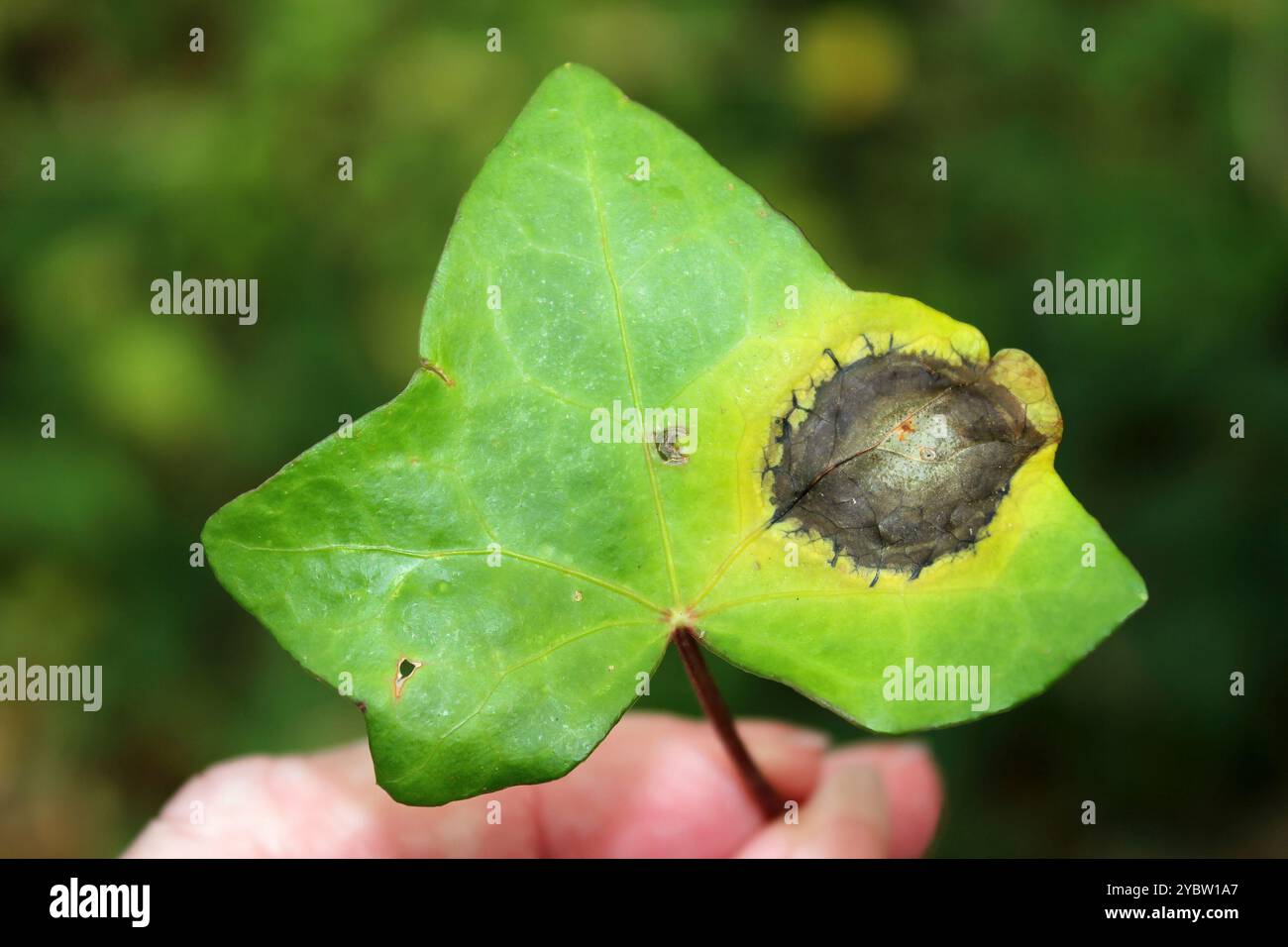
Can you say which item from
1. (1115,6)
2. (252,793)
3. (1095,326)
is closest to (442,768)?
(252,793)

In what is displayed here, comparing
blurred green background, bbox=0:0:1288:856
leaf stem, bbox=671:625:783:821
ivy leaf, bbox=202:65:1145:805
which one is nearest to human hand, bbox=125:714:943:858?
leaf stem, bbox=671:625:783:821

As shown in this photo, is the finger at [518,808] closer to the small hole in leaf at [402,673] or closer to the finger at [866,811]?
the finger at [866,811]

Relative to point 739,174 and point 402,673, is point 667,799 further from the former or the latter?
point 739,174

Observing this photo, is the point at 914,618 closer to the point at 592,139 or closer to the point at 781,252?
the point at 781,252

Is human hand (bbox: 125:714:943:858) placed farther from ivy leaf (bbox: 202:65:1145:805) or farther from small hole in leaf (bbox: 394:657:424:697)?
small hole in leaf (bbox: 394:657:424:697)

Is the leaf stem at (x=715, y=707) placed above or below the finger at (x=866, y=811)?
above

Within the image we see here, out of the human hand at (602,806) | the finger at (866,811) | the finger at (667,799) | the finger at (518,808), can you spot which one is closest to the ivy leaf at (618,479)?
the finger at (866,811)
